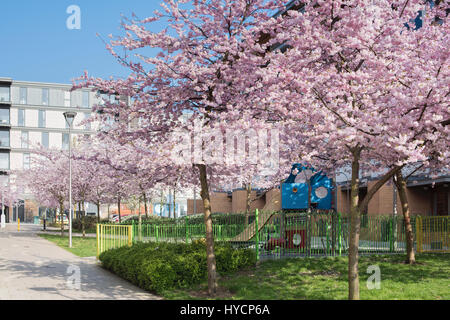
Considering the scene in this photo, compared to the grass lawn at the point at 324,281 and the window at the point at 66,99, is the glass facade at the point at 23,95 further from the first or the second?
the grass lawn at the point at 324,281

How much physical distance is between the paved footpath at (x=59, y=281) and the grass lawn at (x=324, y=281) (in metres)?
1.47

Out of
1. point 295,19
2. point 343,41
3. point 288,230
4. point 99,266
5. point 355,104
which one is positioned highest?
point 295,19

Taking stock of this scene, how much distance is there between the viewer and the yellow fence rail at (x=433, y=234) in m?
18.0

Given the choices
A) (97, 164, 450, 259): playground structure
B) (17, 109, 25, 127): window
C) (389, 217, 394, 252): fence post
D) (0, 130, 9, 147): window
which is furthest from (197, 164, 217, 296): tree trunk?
(17, 109, 25, 127): window

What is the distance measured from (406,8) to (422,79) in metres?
4.52

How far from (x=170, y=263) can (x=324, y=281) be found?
144 inches

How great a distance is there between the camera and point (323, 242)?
16.5 metres

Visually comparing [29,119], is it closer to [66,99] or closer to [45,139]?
[45,139]

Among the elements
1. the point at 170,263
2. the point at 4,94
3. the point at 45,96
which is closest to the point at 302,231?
the point at 170,263

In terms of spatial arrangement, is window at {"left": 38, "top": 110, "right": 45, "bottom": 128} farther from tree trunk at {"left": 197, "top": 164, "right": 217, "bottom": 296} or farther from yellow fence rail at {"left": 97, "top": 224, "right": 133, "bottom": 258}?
tree trunk at {"left": 197, "top": 164, "right": 217, "bottom": 296}

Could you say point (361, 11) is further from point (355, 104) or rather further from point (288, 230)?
point (288, 230)

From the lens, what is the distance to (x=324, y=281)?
11.4 m

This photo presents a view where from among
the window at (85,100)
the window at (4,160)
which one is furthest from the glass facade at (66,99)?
the window at (4,160)
